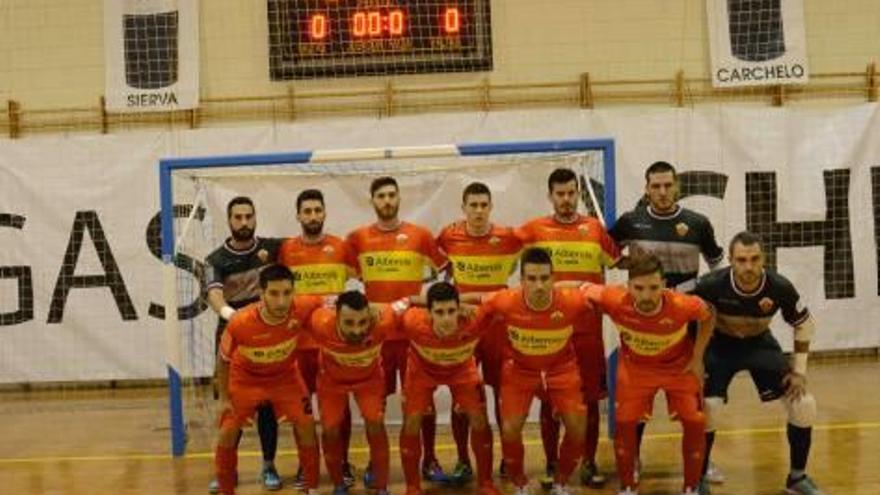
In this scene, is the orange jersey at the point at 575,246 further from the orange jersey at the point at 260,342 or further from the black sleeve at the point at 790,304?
the orange jersey at the point at 260,342

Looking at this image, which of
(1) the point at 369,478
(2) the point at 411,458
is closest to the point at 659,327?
(2) the point at 411,458

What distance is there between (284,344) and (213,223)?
2781 mm

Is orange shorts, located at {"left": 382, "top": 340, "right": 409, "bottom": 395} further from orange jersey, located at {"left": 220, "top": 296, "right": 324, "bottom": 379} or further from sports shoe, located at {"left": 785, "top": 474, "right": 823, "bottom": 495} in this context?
sports shoe, located at {"left": 785, "top": 474, "right": 823, "bottom": 495}

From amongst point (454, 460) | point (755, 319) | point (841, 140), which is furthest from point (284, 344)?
point (841, 140)

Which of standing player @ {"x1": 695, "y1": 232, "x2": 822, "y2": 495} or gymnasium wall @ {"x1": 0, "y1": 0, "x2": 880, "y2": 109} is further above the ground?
gymnasium wall @ {"x1": 0, "y1": 0, "x2": 880, "y2": 109}

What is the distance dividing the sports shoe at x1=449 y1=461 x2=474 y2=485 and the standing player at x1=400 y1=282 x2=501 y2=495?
0.33 metres

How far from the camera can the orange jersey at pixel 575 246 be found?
544 cm

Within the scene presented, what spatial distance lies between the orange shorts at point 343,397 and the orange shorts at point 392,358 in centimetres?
35

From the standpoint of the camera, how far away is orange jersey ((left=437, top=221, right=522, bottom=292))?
5527 millimetres

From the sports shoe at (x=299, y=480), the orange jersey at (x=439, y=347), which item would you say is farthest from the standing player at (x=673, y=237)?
the sports shoe at (x=299, y=480)

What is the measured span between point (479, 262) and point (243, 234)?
141cm

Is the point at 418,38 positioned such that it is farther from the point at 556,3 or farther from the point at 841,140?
the point at 841,140

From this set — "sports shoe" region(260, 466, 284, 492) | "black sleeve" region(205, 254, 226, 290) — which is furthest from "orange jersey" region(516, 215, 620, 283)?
"sports shoe" region(260, 466, 284, 492)

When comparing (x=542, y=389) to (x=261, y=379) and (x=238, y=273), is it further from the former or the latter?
(x=238, y=273)
